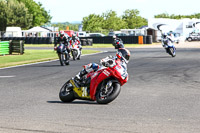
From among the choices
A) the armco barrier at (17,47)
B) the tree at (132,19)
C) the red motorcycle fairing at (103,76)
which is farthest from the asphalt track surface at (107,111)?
the tree at (132,19)

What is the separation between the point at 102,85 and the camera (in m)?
8.54

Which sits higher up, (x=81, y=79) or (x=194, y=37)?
(x=194, y=37)

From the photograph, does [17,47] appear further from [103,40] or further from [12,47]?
[103,40]

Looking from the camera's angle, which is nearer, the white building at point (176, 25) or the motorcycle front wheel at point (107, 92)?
the motorcycle front wheel at point (107, 92)

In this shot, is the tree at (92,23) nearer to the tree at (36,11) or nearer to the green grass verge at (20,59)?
the tree at (36,11)

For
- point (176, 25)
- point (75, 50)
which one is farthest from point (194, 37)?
point (75, 50)

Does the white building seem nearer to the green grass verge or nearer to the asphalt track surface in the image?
the green grass verge

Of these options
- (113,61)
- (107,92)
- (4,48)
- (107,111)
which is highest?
(113,61)

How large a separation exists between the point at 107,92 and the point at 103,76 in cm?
36

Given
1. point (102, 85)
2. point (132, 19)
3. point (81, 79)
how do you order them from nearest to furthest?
point (102, 85)
point (81, 79)
point (132, 19)

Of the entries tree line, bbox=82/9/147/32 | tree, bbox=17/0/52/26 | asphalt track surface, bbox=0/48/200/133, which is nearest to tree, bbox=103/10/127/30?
tree line, bbox=82/9/147/32

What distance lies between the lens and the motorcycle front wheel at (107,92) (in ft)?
27.8

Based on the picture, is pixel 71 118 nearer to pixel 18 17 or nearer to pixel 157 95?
pixel 157 95

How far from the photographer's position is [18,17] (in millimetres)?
104312
